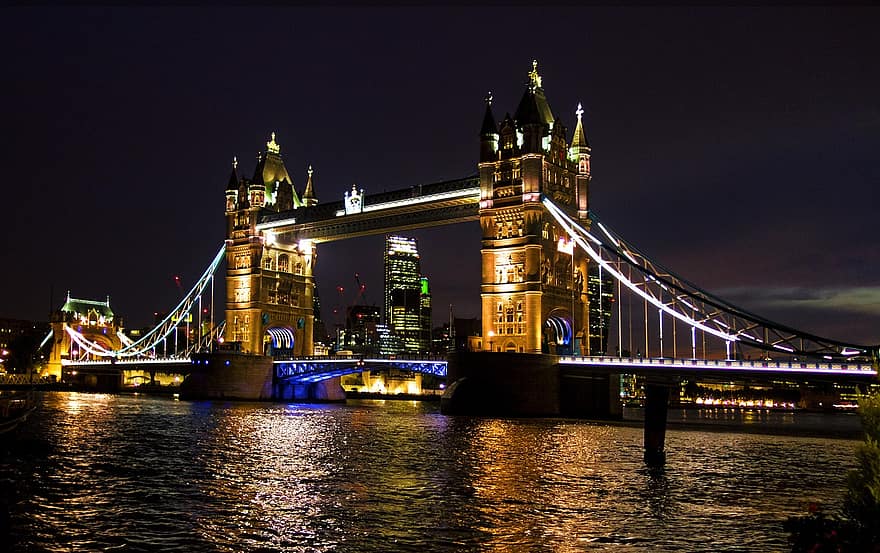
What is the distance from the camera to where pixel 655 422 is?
45.4 meters

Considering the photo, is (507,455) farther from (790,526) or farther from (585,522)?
(790,526)

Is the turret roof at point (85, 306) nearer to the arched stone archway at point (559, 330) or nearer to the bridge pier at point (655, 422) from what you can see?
the arched stone archway at point (559, 330)

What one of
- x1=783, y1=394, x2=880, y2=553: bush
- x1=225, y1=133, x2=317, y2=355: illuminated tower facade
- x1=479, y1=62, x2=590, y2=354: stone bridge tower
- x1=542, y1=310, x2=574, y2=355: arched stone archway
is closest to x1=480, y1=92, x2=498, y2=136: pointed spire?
x1=479, y1=62, x2=590, y2=354: stone bridge tower

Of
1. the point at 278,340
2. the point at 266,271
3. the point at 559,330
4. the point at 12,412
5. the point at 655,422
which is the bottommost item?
the point at 655,422

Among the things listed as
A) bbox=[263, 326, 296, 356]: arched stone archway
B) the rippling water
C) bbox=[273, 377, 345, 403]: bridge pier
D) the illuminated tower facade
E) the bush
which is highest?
the illuminated tower facade

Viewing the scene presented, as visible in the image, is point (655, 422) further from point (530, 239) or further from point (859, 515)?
point (530, 239)

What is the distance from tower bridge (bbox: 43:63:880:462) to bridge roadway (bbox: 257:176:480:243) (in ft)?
0.56

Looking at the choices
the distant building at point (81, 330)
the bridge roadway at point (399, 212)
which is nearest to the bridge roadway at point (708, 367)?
the bridge roadway at point (399, 212)

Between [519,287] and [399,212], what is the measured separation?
734 inches

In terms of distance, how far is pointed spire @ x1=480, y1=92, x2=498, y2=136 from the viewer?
3674 inches

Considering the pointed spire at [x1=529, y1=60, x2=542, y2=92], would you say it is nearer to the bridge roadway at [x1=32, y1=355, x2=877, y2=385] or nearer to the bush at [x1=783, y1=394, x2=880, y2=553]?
the bridge roadway at [x1=32, y1=355, x2=877, y2=385]

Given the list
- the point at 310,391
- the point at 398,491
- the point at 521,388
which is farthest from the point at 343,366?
the point at 398,491

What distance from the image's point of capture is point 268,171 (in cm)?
12925

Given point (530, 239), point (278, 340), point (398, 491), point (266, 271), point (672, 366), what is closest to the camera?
point (398, 491)
